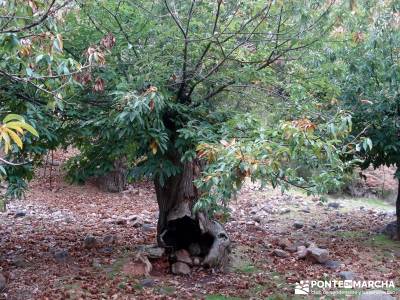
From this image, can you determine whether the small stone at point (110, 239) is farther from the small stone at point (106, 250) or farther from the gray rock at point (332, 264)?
the gray rock at point (332, 264)

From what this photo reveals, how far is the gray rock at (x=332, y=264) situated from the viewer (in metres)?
6.67

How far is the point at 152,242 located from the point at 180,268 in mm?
1828

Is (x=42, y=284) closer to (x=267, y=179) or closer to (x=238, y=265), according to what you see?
(x=238, y=265)

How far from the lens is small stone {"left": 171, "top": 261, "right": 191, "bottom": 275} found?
612 cm

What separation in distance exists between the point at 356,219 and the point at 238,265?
4.80m

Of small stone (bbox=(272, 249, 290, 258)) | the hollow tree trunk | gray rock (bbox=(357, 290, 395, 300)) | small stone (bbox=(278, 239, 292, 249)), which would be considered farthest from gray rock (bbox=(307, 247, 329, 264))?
gray rock (bbox=(357, 290, 395, 300))

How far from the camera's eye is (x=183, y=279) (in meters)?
6.00

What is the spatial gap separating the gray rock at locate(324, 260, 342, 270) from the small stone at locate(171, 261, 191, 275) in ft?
6.72

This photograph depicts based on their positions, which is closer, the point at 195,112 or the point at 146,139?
the point at 146,139

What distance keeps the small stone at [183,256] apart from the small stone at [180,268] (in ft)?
0.19

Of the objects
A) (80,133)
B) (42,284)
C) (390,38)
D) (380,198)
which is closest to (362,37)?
(390,38)

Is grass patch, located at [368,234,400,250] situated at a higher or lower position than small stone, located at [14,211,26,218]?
higher

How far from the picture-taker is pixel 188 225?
6395 millimetres

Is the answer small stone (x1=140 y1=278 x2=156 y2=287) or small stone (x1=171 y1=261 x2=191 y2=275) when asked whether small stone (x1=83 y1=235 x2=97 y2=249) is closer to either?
small stone (x1=171 y1=261 x2=191 y2=275)
